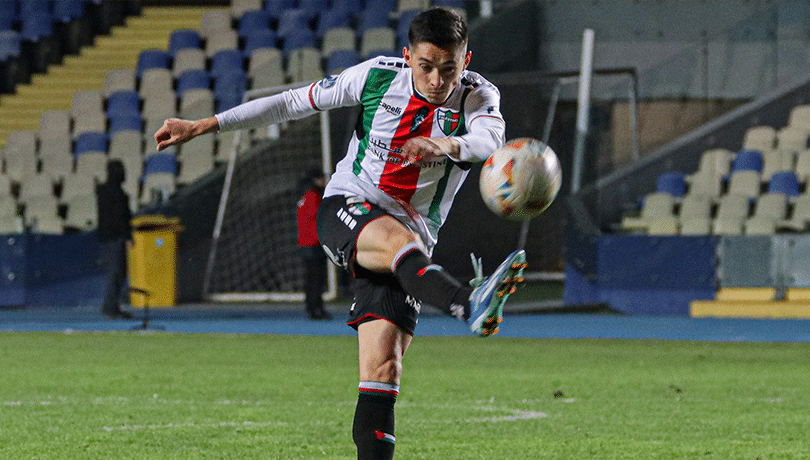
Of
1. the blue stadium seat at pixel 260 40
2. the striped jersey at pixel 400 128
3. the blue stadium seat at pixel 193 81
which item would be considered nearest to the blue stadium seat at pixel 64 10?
the blue stadium seat at pixel 193 81

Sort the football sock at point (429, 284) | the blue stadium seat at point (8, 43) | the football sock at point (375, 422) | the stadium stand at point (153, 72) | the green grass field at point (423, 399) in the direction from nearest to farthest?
the football sock at point (429, 284), the football sock at point (375, 422), the green grass field at point (423, 399), the stadium stand at point (153, 72), the blue stadium seat at point (8, 43)

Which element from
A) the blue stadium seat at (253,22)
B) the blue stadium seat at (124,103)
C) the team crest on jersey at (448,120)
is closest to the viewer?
the team crest on jersey at (448,120)

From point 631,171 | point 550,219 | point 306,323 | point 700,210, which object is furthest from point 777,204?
point 306,323

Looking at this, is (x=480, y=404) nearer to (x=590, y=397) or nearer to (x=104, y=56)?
(x=590, y=397)

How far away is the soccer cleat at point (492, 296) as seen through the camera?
12.9 ft

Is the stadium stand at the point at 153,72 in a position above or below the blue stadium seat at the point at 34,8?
below

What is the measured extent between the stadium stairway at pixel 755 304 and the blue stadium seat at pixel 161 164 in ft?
29.2

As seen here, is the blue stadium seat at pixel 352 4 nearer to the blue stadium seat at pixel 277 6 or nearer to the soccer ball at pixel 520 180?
the blue stadium seat at pixel 277 6

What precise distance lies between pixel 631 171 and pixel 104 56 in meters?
12.2

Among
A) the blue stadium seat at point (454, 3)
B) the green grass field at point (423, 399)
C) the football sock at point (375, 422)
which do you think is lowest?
the green grass field at point (423, 399)

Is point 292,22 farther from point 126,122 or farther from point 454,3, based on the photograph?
point 126,122

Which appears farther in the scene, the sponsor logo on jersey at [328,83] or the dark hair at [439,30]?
the sponsor logo on jersey at [328,83]

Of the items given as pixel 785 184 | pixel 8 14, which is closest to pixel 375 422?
pixel 785 184

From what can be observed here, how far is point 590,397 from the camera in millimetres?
8508
